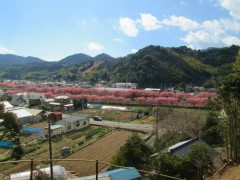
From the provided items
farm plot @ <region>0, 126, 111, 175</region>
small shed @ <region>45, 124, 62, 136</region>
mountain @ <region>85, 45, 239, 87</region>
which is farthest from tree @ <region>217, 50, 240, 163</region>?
mountain @ <region>85, 45, 239, 87</region>

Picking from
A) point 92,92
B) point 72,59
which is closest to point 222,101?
point 92,92

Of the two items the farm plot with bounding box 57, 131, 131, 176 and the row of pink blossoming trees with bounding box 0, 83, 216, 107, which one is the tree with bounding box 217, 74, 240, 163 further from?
the row of pink blossoming trees with bounding box 0, 83, 216, 107

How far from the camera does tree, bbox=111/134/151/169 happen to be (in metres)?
14.9

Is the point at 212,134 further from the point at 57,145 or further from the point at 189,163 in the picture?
the point at 57,145

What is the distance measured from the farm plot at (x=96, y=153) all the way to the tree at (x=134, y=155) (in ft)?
6.39

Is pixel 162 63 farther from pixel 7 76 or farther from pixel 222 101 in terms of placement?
pixel 7 76

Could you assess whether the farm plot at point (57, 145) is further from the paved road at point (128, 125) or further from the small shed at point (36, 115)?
the small shed at point (36, 115)

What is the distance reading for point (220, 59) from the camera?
7706cm

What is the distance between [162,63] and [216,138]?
53569 millimetres

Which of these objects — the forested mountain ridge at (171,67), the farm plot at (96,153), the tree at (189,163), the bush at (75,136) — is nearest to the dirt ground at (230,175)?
the tree at (189,163)

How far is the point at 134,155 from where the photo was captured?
48.8 ft

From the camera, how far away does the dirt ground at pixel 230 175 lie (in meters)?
7.23

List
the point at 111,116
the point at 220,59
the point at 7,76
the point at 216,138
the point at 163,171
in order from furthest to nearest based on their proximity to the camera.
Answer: the point at 7,76 < the point at 220,59 < the point at 111,116 < the point at 216,138 < the point at 163,171

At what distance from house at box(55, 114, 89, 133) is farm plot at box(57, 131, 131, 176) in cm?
429
